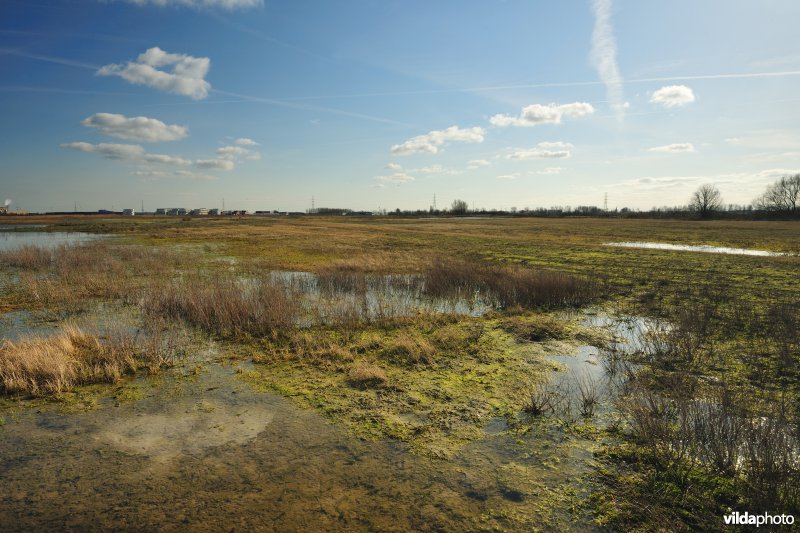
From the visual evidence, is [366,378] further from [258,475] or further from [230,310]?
[230,310]

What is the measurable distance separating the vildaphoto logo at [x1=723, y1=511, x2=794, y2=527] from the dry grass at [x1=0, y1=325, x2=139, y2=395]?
10942 mm

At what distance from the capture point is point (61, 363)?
28.6ft

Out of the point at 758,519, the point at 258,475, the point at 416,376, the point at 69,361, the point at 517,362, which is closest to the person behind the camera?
the point at 758,519

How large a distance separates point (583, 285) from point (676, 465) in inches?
530

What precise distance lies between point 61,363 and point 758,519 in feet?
39.5

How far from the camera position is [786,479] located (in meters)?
4.86

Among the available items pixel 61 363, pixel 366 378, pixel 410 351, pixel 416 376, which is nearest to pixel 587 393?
pixel 416 376

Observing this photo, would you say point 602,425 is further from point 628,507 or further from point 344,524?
point 344,524

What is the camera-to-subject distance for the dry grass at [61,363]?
833cm

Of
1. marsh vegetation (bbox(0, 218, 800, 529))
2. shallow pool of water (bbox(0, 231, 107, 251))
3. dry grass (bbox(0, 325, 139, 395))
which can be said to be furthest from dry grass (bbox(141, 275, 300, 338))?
shallow pool of water (bbox(0, 231, 107, 251))

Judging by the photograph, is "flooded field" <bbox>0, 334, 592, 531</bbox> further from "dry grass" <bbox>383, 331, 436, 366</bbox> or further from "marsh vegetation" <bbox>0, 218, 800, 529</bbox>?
"dry grass" <bbox>383, 331, 436, 366</bbox>

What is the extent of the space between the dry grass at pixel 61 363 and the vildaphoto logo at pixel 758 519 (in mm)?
10942

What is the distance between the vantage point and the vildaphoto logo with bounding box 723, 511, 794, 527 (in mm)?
4449

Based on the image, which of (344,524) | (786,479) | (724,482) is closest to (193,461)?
(344,524)
